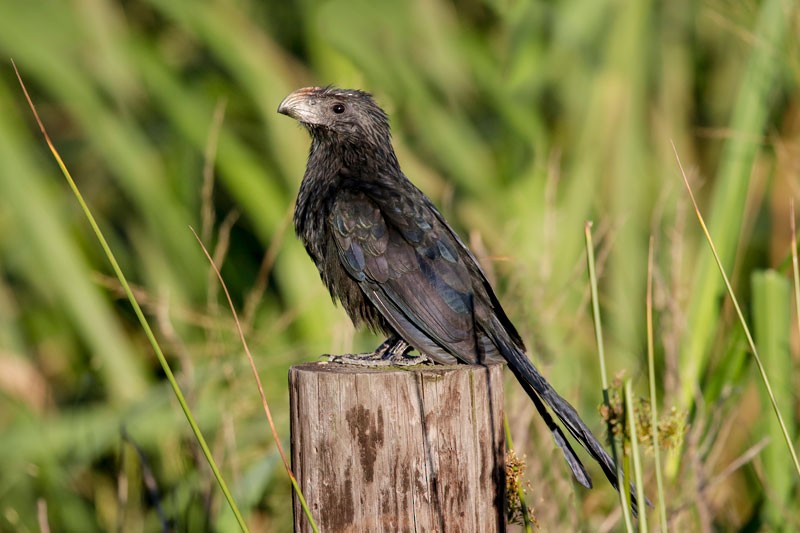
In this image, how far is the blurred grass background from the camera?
3.72m

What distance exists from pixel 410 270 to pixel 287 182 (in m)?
2.32

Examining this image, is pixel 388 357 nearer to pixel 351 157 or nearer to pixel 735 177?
pixel 351 157

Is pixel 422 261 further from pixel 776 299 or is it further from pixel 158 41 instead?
pixel 158 41

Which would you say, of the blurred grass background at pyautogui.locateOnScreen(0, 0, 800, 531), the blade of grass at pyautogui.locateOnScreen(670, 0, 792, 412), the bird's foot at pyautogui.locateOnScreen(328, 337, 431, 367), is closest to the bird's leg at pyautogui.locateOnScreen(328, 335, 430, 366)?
the bird's foot at pyautogui.locateOnScreen(328, 337, 431, 367)

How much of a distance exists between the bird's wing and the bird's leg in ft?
0.19

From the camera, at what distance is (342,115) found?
331cm

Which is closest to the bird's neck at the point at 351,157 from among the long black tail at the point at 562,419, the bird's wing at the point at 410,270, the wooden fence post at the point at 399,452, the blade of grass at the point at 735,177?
the bird's wing at the point at 410,270

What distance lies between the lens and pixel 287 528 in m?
3.59

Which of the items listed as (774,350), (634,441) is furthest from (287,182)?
(634,441)

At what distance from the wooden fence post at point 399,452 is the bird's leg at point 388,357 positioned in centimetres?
27

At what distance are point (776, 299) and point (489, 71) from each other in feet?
8.49

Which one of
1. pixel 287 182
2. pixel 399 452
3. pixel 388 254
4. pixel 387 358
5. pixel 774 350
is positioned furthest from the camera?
pixel 287 182

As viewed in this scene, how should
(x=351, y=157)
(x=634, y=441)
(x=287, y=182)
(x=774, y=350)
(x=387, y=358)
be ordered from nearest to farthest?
(x=634, y=441), (x=387, y=358), (x=774, y=350), (x=351, y=157), (x=287, y=182)

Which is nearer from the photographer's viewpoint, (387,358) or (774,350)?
(387,358)
